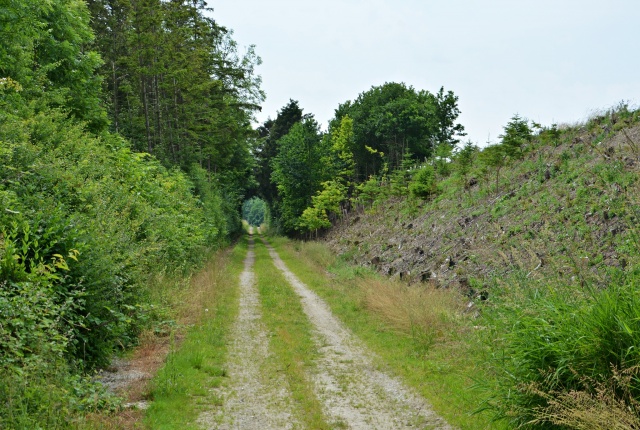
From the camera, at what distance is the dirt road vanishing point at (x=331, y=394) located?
6.36 m

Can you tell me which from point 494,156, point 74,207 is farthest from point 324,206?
point 74,207

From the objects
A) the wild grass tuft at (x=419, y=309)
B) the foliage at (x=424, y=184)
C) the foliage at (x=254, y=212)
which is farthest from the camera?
the foliage at (x=254, y=212)

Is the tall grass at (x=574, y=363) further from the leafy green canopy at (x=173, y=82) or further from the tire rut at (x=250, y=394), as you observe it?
the leafy green canopy at (x=173, y=82)

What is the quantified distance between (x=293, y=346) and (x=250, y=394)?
2.96 meters

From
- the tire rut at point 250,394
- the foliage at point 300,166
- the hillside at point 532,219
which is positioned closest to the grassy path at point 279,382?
the tire rut at point 250,394

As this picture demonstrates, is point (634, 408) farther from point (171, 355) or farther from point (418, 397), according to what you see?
point (171, 355)

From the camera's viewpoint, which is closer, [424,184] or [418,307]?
[418,307]

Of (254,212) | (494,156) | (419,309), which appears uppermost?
(494,156)

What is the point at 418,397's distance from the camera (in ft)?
24.2

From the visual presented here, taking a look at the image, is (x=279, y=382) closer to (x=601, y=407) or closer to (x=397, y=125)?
(x=601, y=407)

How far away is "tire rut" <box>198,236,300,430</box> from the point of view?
6270 mm

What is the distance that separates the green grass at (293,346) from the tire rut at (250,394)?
0.61 ft

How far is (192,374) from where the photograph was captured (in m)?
8.03

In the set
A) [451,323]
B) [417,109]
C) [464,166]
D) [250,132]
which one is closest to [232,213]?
[250,132]
